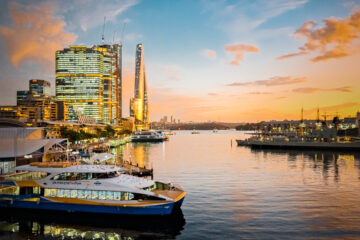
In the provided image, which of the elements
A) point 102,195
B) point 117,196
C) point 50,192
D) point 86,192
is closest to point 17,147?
point 50,192

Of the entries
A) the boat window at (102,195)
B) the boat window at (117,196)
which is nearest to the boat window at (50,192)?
the boat window at (102,195)

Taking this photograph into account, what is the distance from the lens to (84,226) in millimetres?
26234

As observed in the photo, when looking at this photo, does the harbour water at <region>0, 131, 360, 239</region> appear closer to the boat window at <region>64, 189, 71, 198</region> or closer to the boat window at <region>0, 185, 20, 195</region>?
the boat window at <region>64, 189, 71, 198</region>

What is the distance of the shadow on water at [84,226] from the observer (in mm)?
24422

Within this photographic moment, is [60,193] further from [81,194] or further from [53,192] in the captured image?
[81,194]

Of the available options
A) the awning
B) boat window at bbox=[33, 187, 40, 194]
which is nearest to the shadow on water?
boat window at bbox=[33, 187, 40, 194]

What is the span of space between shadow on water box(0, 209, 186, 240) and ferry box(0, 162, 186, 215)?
0.82 metres

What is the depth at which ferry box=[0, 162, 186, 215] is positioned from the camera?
2625 cm

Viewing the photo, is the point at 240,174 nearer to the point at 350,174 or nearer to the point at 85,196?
the point at 350,174

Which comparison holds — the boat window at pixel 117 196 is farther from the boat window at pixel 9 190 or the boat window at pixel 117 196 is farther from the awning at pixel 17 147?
the awning at pixel 17 147

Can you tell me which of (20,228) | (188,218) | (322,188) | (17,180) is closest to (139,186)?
(188,218)

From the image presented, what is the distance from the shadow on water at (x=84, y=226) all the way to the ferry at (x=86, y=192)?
819 millimetres

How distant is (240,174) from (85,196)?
35689 mm

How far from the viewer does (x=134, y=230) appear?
2511cm
